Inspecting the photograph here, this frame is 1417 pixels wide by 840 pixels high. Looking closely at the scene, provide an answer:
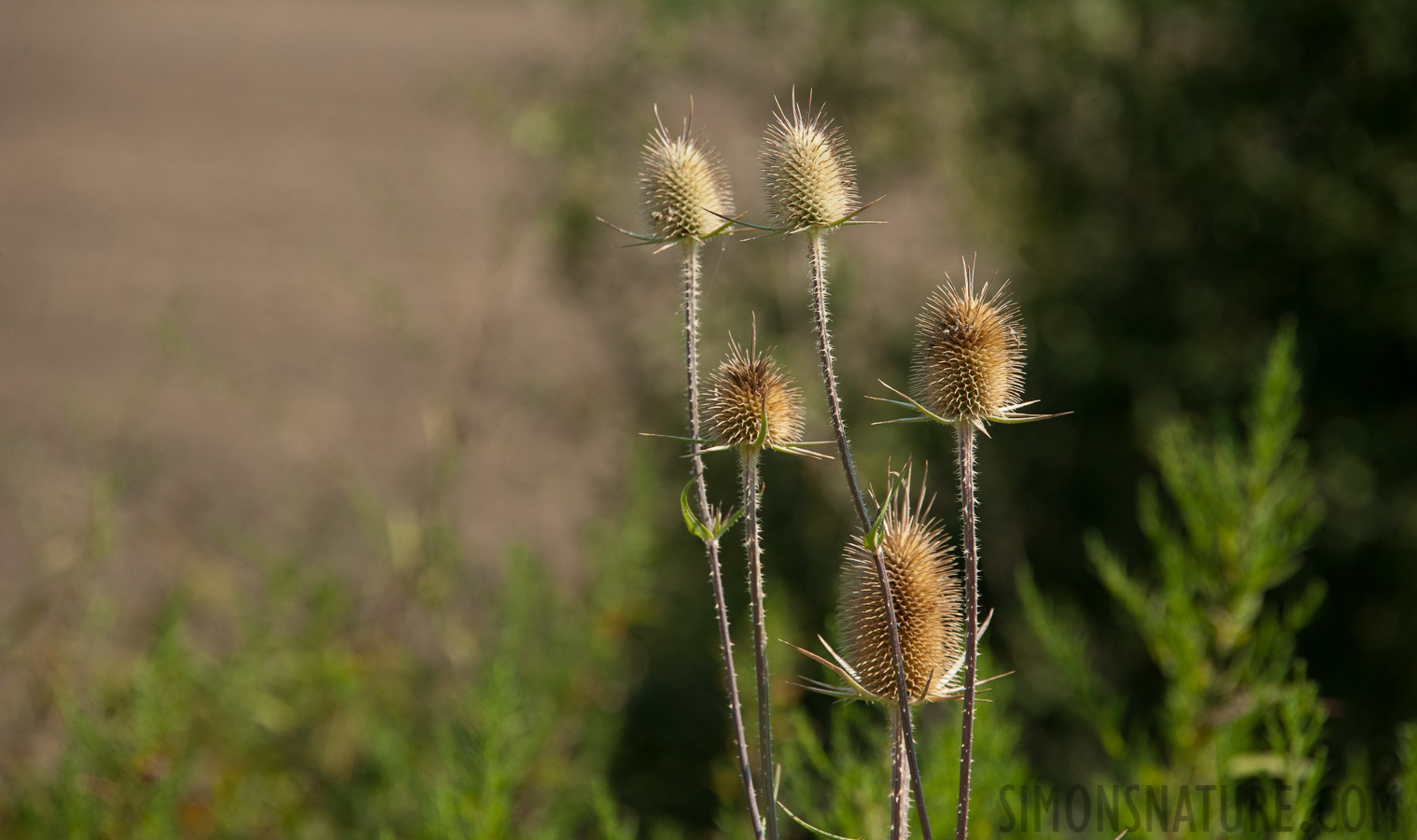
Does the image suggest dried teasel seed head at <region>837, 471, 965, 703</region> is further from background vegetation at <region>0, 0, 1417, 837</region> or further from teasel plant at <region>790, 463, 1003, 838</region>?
background vegetation at <region>0, 0, 1417, 837</region>

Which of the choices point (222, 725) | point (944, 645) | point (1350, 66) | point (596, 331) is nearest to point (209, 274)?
point (596, 331)

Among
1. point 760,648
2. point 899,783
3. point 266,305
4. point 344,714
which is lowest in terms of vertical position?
point 344,714

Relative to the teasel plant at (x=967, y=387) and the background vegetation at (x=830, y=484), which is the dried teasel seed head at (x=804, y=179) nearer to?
the teasel plant at (x=967, y=387)

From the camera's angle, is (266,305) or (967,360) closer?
(967,360)

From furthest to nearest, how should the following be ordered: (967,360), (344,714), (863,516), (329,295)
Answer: (329,295), (344,714), (967,360), (863,516)

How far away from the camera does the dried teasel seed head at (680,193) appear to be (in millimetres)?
1295

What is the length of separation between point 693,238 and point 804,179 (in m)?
0.16

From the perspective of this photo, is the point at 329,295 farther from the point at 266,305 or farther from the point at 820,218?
the point at 820,218

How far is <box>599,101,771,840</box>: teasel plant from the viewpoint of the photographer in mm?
1216

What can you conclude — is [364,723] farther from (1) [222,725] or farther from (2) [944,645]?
(2) [944,645]

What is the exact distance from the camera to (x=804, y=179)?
1.21m

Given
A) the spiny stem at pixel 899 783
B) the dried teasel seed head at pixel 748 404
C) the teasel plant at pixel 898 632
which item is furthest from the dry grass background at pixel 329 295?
the spiny stem at pixel 899 783

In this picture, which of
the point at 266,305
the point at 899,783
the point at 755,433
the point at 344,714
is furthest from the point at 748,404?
the point at 266,305

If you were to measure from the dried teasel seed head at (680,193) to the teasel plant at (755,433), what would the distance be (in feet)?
0.55
